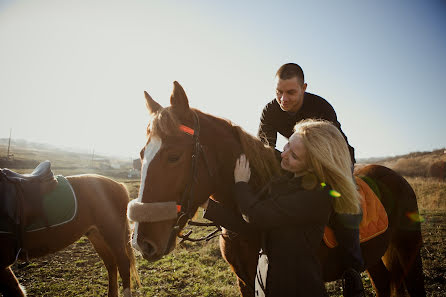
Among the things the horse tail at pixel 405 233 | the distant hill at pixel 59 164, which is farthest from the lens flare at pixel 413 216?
the distant hill at pixel 59 164

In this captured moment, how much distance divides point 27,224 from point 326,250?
5100mm

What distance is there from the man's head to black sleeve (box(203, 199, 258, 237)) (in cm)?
180

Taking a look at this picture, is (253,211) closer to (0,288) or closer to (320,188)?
(320,188)

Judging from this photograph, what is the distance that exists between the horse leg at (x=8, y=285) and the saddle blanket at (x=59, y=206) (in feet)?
2.59

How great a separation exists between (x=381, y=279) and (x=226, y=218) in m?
3.31

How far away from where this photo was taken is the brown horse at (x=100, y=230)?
4480 mm

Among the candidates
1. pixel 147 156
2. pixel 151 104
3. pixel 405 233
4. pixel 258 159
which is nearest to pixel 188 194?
→ pixel 147 156

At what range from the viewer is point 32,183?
4539mm

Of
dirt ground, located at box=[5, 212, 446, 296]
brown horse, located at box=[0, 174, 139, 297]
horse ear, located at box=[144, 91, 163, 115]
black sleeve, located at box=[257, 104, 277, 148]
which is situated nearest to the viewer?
horse ear, located at box=[144, 91, 163, 115]

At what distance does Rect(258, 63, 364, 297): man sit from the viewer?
2.32 metres

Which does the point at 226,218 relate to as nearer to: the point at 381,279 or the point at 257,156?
the point at 257,156

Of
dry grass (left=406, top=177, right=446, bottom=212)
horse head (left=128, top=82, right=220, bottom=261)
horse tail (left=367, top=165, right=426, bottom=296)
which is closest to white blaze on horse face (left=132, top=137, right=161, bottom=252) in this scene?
horse head (left=128, top=82, right=220, bottom=261)

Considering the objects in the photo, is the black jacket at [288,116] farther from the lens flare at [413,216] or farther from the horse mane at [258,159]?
the lens flare at [413,216]

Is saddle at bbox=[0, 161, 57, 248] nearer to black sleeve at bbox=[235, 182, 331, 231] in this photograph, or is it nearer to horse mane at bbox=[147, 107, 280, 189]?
horse mane at bbox=[147, 107, 280, 189]
